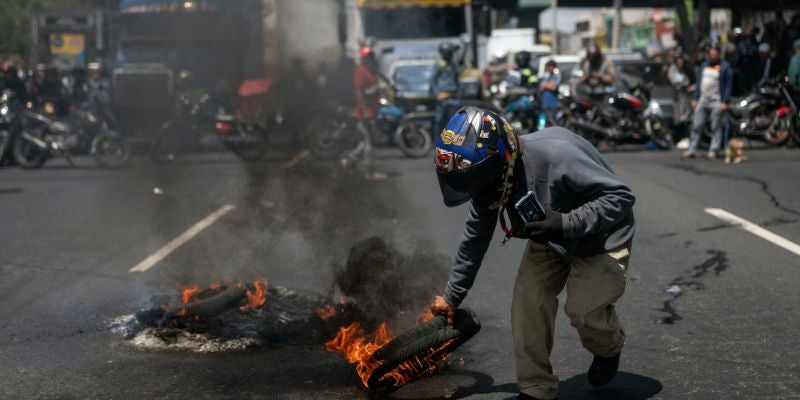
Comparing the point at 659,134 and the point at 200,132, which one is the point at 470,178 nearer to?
the point at 200,132

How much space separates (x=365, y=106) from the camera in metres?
15.9

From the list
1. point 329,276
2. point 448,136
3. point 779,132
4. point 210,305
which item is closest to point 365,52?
point 779,132

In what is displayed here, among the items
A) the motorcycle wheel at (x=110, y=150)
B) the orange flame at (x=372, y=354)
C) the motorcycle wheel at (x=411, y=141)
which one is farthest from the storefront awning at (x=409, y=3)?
the orange flame at (x=372, y=354)

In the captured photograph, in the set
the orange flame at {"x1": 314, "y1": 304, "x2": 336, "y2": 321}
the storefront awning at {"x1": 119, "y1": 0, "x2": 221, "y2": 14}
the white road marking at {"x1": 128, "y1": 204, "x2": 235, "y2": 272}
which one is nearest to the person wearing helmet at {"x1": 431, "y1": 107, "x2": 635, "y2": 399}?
the orange flame at {"x1": 314, "y1": 304, "x2": 336, "y2": 321}

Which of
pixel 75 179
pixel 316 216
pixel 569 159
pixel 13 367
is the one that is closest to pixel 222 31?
pixel 316 216

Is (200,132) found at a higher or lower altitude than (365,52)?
lower

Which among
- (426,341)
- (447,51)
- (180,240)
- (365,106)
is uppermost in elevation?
(447,51)

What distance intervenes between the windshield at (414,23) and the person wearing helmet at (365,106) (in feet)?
22.2

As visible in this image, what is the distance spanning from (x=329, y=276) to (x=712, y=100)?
10.5 meters

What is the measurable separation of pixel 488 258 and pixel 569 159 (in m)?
4.39

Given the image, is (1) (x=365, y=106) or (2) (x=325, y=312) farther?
(1) (x=365, y=106)

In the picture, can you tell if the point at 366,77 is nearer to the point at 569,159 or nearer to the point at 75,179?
the point at 75,179

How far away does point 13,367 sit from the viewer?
215 inches

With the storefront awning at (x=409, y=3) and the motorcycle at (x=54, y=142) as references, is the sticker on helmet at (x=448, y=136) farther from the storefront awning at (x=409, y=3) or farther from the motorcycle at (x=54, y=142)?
the storefront awning at (x=409, y=3)
